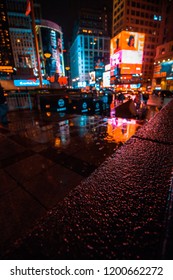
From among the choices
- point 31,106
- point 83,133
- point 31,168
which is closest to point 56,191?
point 31,168

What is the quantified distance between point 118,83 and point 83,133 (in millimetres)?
55336

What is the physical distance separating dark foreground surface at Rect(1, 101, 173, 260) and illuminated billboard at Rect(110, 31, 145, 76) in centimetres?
5403

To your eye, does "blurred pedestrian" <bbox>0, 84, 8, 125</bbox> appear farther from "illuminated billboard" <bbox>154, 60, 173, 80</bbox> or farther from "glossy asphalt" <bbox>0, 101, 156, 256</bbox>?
"illuminated billboard" <bbox>154, 60, 173, 80</bbox>

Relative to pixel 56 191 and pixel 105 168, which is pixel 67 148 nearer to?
pixel 56 191

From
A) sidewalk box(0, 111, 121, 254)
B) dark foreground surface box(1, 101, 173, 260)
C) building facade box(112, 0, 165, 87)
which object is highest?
building facade box(112, 0, 165, 87)

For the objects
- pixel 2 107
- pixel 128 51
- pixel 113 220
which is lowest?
pixel 113 220

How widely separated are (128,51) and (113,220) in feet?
186

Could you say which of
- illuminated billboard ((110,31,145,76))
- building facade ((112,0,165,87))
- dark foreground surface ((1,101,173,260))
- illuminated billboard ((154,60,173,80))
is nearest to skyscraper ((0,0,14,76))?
illuminated billboard ((110,31,145,76))

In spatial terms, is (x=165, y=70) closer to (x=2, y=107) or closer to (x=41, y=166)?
(x=2, y=107)

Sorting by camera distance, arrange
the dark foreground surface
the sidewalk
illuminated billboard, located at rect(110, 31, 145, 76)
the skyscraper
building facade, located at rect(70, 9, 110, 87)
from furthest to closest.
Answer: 1. building facade, located at rect(70, 9, 110, 87)
2. the skyscraper
3. illuminated billboard, located at rect(110, 31, 145, 76)
4. the sidewalk
5. the dark foreground surface

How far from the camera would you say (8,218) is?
201 centimetres

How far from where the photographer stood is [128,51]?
4672 centimetres

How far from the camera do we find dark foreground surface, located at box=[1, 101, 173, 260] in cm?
59

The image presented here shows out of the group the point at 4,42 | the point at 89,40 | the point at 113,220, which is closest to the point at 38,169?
the point at 113,220
